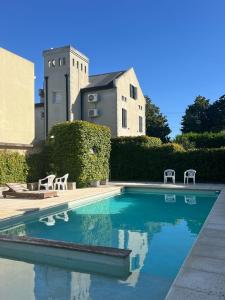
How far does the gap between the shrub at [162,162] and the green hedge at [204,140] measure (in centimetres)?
1089

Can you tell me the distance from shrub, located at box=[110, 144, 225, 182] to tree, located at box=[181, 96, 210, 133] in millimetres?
28064

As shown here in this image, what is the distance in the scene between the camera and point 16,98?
57.6 ft

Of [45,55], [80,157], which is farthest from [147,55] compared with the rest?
[45,55]

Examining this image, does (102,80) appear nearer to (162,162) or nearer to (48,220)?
(162,162)

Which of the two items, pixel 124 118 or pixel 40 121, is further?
pixel 40 121

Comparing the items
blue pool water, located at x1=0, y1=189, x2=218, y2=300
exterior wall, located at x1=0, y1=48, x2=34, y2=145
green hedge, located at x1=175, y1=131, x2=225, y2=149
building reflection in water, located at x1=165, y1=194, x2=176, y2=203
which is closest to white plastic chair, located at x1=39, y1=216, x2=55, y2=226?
blue pool water, located at x1=0, y1=189, x2=218, y2=300

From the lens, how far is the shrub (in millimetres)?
18844

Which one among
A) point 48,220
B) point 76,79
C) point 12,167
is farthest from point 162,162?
point 76,79

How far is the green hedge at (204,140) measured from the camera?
31.2 m

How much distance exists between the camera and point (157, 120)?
45406 millimetres

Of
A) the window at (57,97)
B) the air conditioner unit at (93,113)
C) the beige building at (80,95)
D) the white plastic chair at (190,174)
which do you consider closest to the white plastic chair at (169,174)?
the white plastic chair at (190,174)

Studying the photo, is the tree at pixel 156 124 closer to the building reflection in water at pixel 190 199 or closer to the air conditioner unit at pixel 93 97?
the air conditioner unit at pixel 93 97

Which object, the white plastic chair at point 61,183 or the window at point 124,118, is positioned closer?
the white plastic chair at point 61,183

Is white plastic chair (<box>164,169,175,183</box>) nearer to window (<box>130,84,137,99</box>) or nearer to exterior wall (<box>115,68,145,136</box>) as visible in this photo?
exterior wall (<box>115,68,145,136</box>)
